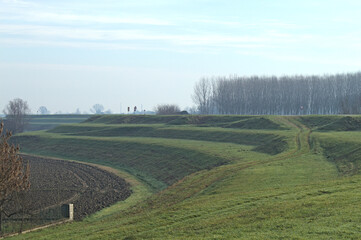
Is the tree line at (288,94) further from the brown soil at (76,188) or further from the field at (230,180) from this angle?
the brown soil at (76,188)

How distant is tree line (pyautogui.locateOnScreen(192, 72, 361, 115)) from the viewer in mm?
150625

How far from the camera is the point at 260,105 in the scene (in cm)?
15775

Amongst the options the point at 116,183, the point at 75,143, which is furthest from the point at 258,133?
the point at 75,143

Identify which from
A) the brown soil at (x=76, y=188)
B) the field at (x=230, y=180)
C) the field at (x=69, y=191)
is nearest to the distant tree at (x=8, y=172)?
the field at (x=69, y=191)

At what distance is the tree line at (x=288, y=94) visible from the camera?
5930 inches

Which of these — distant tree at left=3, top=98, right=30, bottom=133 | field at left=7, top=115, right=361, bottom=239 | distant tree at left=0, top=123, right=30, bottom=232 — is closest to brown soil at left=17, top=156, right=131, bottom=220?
field at left=7, top=115, right=361, bottom=239

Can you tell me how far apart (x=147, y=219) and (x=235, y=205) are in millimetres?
5167

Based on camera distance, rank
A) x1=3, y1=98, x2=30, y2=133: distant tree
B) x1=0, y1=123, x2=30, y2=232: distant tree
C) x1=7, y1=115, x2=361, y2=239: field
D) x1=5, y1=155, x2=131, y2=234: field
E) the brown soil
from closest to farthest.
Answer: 1. x1=7, y1=115, x2=361, y2=239: field
2. x1=0, y1=123, x2=30, y2=232: distant tree
3. x1=5, y1=155, x2=131, y2=234: field
4. the brown soil
5. x1=3, y1=98, x2=30, y2=133: distant tree

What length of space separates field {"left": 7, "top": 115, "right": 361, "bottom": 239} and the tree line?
189ft

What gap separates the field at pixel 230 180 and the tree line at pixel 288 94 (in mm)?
57480

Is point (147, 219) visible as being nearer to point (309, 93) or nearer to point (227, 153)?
point (227, 153)

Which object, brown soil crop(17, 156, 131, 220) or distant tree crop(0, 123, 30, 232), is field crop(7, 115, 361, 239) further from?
distant tree crop(0, 123, 30, 232)

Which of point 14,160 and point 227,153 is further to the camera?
point 227,153

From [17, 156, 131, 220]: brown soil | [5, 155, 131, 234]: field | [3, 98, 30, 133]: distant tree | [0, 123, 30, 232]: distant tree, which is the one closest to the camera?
[0, 123, 30, 232]: distant tree
